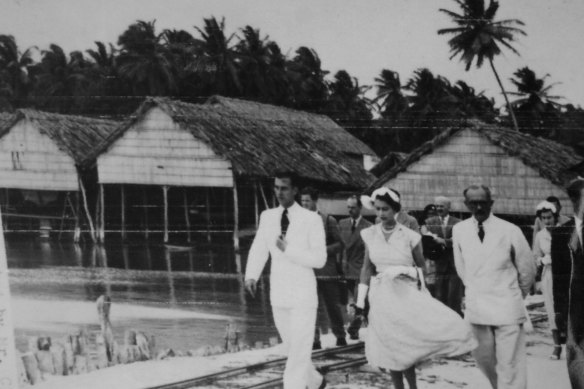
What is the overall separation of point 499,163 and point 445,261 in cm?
97

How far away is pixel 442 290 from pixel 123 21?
3473 millimetres

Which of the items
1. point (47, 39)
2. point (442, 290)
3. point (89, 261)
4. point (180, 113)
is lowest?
point (442, 290)

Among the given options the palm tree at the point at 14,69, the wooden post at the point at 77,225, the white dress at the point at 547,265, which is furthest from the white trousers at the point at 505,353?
the palm tree at the point at 14,69

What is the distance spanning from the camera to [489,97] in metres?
6.13

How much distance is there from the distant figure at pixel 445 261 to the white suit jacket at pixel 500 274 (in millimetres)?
1753

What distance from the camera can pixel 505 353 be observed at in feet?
14.0

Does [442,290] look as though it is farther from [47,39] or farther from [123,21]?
[47,39]

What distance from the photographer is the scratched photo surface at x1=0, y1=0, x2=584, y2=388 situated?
18.9ft

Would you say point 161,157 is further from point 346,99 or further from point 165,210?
point 346,99

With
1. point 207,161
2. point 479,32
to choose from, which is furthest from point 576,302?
point 207,161

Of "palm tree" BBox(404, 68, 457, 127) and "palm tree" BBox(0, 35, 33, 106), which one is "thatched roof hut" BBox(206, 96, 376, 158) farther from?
"palm tree" BBox(0, 35, 33, 106)

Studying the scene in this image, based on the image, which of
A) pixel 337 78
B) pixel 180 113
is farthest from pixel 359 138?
pixel 180 113

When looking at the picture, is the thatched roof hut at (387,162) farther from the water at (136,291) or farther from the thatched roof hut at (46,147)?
the thatched roof hut at (46,147)

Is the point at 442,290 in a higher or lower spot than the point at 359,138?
lower
